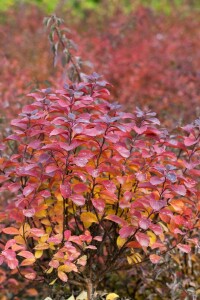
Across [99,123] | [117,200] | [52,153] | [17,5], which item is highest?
[99,123]

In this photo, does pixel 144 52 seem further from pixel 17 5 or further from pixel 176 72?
pixel 17 5

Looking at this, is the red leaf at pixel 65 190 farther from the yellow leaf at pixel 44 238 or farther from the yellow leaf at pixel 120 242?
the yellow leaf at pixel 120 242

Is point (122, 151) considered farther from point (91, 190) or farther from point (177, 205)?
point (177, 205)

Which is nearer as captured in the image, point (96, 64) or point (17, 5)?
point (96, 64)

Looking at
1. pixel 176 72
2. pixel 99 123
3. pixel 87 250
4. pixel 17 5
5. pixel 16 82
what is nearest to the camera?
pixel 99 123

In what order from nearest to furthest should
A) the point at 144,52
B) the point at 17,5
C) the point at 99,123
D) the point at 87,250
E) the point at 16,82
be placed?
the point at 99,123 < the point at 87,250 < the point at 16,82 < the point at 144,52 < the point at 17,5

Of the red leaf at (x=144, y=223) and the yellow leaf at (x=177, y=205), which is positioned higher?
the yellow leaf at (x=177, y=205)

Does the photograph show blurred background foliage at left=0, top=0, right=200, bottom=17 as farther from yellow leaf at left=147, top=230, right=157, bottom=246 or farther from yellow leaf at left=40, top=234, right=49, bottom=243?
yellow leaf at left=40, top=234, right=49, bottom=243

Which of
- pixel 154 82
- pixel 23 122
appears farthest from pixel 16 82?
pixel 23 122

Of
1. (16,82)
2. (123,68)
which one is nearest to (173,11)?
(123,68)

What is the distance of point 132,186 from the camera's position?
7.91 feet

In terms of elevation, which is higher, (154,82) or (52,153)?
(52,153)

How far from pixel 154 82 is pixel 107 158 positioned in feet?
10.7

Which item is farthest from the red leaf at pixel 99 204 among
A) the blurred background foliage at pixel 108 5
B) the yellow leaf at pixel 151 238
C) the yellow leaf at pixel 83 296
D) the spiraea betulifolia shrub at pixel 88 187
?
the blurred background foliage at pixel 108 5
